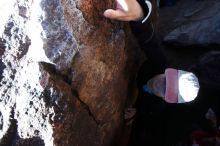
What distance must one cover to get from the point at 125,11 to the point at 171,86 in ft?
2.06

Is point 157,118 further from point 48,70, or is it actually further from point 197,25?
point 197,25

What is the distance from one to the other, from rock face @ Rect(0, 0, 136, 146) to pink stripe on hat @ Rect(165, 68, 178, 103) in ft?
1.76

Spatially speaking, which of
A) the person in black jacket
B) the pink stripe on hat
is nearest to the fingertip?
the person in black jacket

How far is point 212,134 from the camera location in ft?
9.55

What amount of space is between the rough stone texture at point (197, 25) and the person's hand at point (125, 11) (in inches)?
73.3

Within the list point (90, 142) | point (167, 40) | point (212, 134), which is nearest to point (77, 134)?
point (90, 142)

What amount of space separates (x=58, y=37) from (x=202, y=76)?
2.08 meters

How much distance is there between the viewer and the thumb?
2064mm

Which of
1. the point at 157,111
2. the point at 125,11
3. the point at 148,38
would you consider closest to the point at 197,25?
the point at 157,111

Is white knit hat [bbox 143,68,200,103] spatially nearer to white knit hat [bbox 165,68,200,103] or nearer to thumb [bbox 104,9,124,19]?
white knit hat [bbox 165,68,200,103]

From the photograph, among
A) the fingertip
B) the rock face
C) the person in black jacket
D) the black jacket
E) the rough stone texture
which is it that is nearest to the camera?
the rock face

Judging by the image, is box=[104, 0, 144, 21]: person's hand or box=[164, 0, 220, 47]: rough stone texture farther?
box=[164, 0, 220, 47]: rough stone texture

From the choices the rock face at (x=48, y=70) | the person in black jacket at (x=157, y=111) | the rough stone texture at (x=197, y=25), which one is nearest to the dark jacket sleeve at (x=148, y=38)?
the person in black jacket at (x=157, y=111)

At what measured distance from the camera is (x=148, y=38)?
2.49 metres
